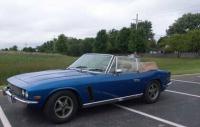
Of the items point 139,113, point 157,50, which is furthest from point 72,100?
point 157,50

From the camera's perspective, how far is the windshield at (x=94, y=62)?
25.8 feet

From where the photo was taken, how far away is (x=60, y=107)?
676 centimetres

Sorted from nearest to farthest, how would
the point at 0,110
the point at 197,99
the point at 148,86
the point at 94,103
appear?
the point at 94,103
the point at 0,110
the point at 148,86
the point at 197,99

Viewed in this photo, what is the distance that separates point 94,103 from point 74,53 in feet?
337

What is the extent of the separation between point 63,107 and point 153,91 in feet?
9.75

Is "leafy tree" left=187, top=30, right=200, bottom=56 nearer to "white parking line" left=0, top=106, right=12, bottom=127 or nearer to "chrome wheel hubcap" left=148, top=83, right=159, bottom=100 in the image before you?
"chrome wheel hubcap" left=148, top=83, right=159, bottom=100

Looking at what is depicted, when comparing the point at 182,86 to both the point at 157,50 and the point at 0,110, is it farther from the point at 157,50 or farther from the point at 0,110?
the point at 157,50

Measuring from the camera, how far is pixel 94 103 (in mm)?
7301

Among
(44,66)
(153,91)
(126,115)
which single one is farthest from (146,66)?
(44,66)

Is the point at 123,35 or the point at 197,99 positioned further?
the point at 123,35

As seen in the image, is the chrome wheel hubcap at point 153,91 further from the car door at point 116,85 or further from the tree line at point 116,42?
the tree line at point 116,42

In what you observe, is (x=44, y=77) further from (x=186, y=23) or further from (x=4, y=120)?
(x=186, y=23)

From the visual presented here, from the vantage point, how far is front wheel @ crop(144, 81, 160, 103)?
337 inches

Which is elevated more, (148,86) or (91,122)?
(148,86)
